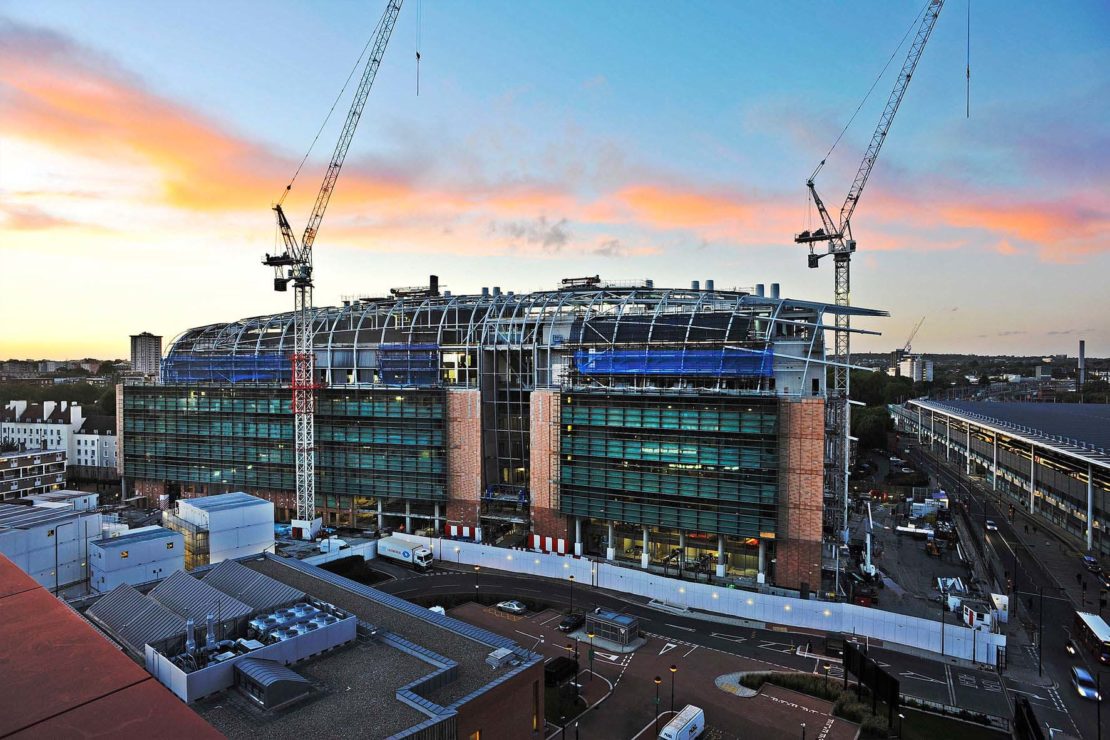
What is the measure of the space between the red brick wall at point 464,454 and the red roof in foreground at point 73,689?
65.6 m

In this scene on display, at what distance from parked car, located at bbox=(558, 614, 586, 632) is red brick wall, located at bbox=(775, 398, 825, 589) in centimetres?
2064

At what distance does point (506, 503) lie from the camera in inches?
2965

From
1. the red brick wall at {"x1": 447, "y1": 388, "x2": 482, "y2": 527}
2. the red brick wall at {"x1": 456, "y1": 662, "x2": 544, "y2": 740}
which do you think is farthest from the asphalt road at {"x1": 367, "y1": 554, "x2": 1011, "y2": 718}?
the red brick wall at {"x1": 456, "y1": 662, "x2": 544, "y2": 740}

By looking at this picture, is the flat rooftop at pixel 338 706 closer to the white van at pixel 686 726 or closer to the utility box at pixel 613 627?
the white van at pixel 686 726

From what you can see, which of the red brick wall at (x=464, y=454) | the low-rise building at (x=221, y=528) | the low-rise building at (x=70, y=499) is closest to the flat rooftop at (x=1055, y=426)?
the red brick wall at (x=464, y=454)

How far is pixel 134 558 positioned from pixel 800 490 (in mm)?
56738

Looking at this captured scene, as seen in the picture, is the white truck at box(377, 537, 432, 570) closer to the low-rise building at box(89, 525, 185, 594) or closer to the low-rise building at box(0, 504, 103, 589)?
the low-rise building at box(89, 525, 185, 594)

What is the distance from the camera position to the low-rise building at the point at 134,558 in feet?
159

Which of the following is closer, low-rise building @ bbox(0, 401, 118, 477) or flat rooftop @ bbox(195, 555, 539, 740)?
flat rooftop @ bbox(195, 555, 539, 740)

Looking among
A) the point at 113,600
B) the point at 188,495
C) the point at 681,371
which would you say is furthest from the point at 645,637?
the point at 188,495

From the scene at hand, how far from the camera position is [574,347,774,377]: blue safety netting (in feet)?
201

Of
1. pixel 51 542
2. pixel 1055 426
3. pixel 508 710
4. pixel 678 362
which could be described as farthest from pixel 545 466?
pixel 1055 426

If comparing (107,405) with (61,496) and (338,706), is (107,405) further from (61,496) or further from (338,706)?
(338,706)

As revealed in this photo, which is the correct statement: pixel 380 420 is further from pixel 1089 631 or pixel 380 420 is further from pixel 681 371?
pixel 1089 631
